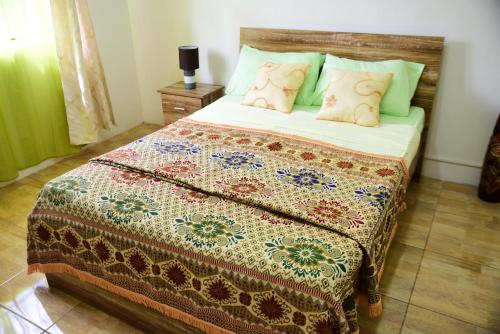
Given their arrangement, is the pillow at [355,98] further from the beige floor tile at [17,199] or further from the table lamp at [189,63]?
the beige floor tile at [17,199]

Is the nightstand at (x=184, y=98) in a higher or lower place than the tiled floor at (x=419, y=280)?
higher

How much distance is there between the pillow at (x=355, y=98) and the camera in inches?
98.5

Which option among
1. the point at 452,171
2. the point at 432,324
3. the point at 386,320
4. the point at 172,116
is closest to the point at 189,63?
the point at 172,116

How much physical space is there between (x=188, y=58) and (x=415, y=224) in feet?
6.94

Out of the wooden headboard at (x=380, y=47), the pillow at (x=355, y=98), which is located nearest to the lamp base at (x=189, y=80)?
the wooden headboard at (x=380, y=47)

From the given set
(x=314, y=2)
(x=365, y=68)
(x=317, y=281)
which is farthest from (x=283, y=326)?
(x=314, y=2)

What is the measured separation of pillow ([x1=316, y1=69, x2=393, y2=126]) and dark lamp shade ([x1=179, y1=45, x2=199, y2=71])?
1219 millimetres

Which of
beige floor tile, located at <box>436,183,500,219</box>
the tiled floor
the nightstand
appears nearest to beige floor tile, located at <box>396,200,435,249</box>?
the tiled floor

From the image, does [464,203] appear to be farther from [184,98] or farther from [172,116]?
[172,116]

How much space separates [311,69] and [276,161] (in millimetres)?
1078

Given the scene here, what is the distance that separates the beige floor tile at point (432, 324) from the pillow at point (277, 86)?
59.0 inches

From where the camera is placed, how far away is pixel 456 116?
277 cm

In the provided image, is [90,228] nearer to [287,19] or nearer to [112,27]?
[287,19]

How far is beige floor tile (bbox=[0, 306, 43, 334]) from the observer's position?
1773 mm
